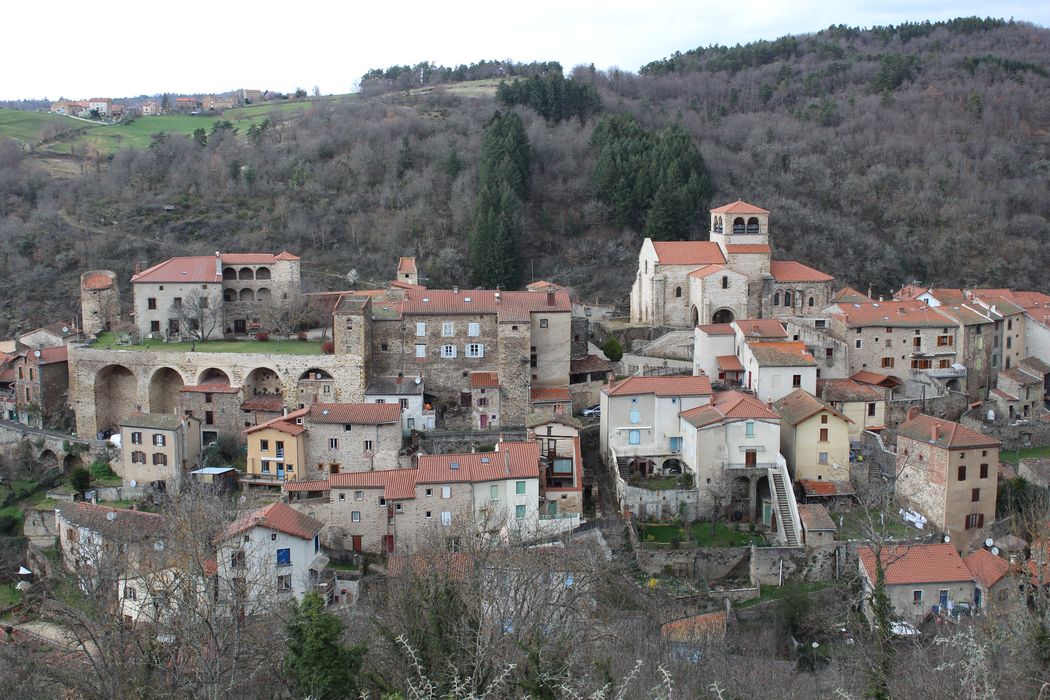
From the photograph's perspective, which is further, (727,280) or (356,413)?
(727,280)

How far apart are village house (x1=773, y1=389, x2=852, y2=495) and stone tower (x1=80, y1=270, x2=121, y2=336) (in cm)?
3049

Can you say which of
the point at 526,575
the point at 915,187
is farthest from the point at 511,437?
the point at 915,187

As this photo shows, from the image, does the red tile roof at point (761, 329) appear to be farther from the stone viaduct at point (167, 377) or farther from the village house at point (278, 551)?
the village house at point (278, 551)

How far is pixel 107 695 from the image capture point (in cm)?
1794

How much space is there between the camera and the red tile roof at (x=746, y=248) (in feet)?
160

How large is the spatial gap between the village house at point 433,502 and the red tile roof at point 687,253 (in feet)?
59.3

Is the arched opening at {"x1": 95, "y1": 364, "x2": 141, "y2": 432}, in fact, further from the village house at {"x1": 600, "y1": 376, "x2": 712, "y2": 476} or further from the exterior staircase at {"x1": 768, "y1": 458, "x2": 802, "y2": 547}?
the exterior staircase at {"x1": 768, "y1": 458, "x2": 802, "y2": 547}

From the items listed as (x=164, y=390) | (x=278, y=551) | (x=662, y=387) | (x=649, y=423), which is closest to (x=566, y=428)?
(x=649, y=423)

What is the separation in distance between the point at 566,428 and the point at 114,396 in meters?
19.9

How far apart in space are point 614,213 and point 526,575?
40757 mm

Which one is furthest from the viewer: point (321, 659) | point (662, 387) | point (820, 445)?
point (662, 387)

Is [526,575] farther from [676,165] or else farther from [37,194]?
[37,194]

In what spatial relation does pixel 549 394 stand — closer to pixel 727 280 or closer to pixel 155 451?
pixel 727 280

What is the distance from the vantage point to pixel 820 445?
36469 millimetres
